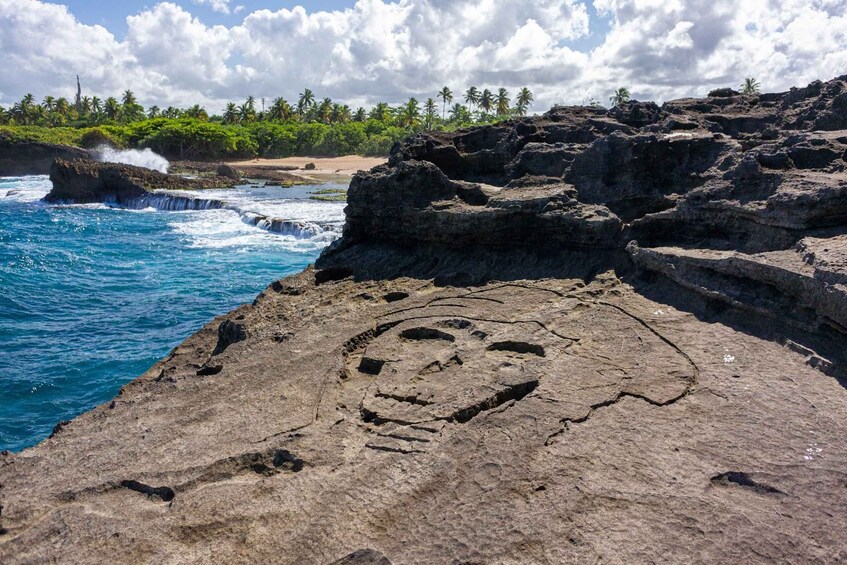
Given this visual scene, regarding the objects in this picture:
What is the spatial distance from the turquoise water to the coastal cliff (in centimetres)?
410

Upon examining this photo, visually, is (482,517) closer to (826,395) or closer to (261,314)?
(826,395)

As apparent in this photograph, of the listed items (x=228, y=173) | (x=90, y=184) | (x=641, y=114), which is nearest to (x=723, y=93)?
(x=641, y=114)

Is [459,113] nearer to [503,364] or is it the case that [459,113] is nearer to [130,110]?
[130,110]

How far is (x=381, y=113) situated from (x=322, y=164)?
107ft

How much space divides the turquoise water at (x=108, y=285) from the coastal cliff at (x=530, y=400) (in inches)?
161

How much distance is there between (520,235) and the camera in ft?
35.9

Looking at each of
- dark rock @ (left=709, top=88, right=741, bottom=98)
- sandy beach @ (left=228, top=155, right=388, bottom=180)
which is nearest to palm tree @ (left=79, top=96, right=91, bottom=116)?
sandy beach @ (left=228, top=155, right=388, bottom=180)

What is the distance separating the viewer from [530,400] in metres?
6.29

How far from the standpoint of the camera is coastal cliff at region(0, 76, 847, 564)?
4.71 meters

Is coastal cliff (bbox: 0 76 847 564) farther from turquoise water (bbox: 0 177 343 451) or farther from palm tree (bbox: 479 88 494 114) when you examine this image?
palm tree (bbox: 479 88 494 114)

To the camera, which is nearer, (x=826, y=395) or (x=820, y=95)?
(x=826, y=395)

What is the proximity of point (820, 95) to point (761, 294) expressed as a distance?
8.15 meters

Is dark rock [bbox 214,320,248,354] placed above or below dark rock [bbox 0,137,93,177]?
below

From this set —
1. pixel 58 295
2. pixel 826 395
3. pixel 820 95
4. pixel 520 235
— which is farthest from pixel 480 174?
pixel 58 295
